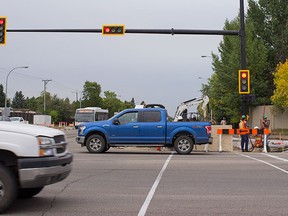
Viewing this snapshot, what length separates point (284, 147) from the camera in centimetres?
2258

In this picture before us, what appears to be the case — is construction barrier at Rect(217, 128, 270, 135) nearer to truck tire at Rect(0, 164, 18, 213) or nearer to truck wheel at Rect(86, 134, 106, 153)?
truck wheel at Rect(86, 134, 106, 153)

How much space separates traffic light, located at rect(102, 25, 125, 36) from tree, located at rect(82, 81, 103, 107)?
367 ft

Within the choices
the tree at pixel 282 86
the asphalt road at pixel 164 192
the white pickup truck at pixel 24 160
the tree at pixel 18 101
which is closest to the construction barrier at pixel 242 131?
the asphalt road at pixel 164 192

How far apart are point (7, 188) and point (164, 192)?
3348 millimetres

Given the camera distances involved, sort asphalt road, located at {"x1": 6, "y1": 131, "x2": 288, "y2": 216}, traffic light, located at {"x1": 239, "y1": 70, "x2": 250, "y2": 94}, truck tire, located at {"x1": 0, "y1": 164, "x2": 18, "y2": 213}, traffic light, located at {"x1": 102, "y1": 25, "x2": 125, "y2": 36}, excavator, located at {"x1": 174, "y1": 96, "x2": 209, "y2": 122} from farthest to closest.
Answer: excavator, located at {"x1": 174, "y1": 96, "x2": 209, "y2": 122}, traffic light, located at {"x1": 239, "y1": 70, "x2": 250, "y2": 94}, traffic light, located at {"x1": 102, "y1": 25, "x2": 125, "y2": 36}, asphalt road, located at {"x1": 6, "y1": 131, "x2": 288, "y2": 216}, truck tire, located at {"x1": 0, "y1": 164, "x2": 18, "y2": 213}

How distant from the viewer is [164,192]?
8.91 meters

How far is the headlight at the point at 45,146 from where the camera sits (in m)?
6.85

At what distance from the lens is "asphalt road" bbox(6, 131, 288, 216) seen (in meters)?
7.27

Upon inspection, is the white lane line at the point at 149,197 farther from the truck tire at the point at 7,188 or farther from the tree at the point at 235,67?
the tree at the point at 235,67

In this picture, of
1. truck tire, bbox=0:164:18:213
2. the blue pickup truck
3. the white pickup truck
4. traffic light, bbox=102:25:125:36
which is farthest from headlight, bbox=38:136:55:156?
traffic light, bbox=102:25:125:36

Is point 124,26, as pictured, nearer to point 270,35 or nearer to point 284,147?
point 284,147

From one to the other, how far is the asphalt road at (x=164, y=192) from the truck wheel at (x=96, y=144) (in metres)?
5.02

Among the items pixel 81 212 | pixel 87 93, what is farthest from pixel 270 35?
pixel 87 93

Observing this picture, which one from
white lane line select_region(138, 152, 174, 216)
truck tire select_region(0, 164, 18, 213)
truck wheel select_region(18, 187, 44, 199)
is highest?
truck tire select_region(0, 164, 18, 213)
